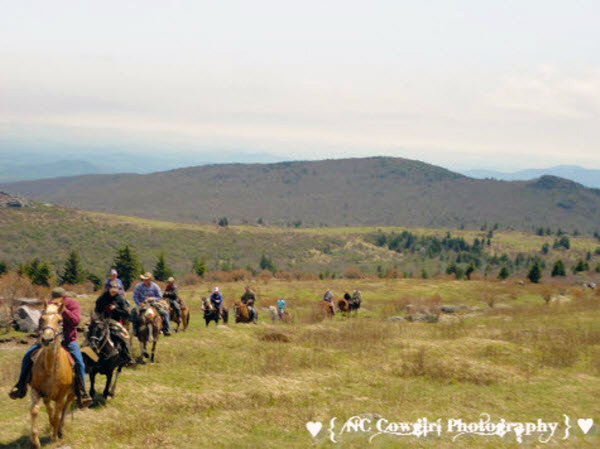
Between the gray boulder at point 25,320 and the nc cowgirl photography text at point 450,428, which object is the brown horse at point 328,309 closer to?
the gray boulder at point 25,320

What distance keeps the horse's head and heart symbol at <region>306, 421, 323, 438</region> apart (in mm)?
6157

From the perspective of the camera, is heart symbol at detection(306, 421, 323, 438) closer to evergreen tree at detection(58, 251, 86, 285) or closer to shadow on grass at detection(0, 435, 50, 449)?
shadow on grass at detection(0, 435, 50, 449)

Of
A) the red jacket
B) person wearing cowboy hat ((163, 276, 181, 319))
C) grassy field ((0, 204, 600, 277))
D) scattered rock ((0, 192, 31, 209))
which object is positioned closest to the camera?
the red jacket

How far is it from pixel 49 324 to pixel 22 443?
298cm

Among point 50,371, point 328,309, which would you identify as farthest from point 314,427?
point 328,309

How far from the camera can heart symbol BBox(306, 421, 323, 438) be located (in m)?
11.5

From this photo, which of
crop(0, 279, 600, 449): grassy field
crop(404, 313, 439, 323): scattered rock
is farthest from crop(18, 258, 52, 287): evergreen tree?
crop(404, 313, 439, 323): scattered rock

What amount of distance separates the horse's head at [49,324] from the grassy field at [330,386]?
2.70 metres

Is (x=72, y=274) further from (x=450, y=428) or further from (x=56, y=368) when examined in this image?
(x=450, y=428)

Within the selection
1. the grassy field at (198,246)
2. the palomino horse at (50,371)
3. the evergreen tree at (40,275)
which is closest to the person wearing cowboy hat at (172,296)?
the palomino horse at (50,371)

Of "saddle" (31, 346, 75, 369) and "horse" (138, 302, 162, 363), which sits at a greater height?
"saddle" (31, 346, 75, 369)

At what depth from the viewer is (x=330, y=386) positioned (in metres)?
15.6

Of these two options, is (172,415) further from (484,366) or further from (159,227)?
(159,227)

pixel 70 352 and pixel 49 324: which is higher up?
pixel 49 324
